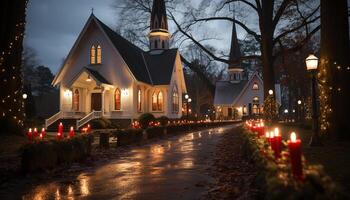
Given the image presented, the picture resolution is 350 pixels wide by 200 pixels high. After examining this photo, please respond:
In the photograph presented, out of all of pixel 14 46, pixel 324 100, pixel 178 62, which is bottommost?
pixel 324 100

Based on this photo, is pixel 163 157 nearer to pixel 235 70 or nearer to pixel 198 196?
pixel 198 196

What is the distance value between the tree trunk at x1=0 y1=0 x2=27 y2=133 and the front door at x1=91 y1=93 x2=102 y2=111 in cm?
1775

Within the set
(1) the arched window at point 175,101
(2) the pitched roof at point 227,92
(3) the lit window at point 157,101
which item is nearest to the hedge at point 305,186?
(3) the lit window at point 157,101

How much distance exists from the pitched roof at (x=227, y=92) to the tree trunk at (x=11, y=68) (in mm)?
→ 56294

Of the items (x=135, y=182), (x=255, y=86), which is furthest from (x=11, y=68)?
(x=255, y=86)

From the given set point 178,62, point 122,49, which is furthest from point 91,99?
point 178,62

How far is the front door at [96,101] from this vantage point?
36.8m

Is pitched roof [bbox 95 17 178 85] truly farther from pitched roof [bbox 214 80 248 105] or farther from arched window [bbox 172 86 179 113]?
pitched roof [bbox 214 80 248 105]

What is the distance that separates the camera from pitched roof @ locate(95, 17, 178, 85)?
36.0 meters

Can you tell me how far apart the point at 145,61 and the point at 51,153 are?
33.0m

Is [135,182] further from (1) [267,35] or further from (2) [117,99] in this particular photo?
(2) [117,99]

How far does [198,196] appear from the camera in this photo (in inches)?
262

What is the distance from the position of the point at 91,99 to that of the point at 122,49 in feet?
19.1

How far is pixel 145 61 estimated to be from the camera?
1667 inches
